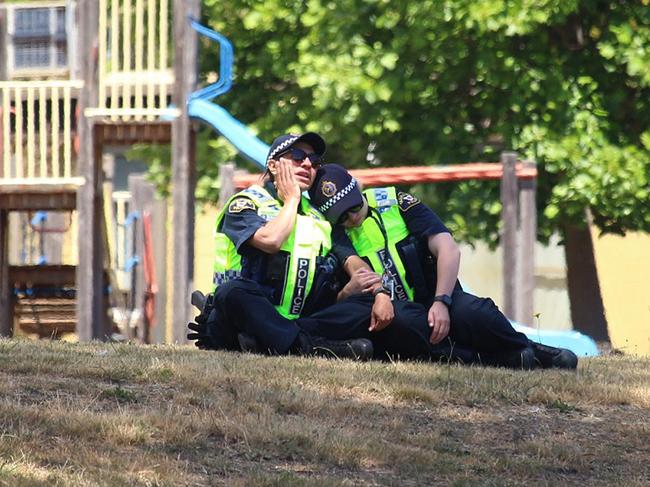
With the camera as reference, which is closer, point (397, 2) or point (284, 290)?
point (284, 290)

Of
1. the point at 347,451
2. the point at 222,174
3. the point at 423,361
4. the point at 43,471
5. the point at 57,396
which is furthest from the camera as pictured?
the point at 222,174

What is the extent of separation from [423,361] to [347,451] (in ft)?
7.96

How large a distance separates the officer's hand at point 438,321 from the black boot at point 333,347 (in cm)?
32

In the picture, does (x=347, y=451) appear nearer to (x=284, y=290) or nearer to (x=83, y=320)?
(x=284, y=290)

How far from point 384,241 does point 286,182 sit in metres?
0.58

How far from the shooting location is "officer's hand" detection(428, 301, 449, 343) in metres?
7.52

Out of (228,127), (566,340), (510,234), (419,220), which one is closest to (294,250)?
(419,220)

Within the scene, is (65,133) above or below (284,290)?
above

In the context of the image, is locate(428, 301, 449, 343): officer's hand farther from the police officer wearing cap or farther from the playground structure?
the playground structure

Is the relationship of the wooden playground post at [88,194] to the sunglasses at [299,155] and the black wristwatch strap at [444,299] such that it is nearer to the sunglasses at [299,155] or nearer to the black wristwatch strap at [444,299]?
the sunglasses at [299,155]

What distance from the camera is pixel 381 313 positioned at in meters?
7.52

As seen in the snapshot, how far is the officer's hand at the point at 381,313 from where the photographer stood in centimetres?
752

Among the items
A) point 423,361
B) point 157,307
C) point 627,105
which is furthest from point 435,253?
point 157,307

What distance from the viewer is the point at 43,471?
4.76 m
